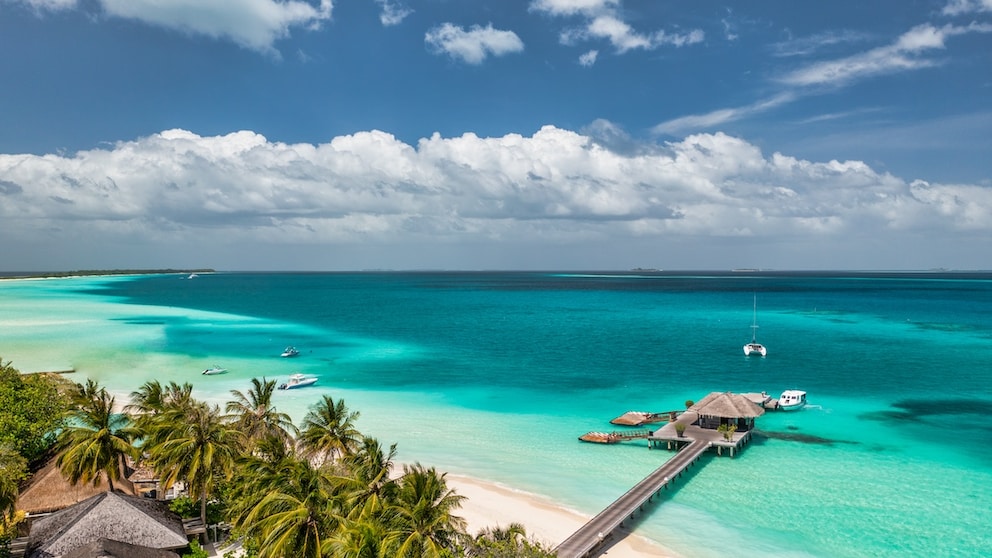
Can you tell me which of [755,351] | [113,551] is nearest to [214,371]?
[113,551]

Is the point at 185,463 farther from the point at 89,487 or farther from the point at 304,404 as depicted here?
the point at 304,404

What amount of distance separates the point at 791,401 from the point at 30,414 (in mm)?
49192

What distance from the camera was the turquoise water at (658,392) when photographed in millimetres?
27656

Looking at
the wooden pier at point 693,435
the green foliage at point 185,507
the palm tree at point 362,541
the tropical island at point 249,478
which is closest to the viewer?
the palm tree at point 362,541

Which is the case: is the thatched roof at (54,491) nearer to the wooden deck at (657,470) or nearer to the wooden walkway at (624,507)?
the wooden walkway at (624,507)

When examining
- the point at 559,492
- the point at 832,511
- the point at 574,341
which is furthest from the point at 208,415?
the point at 574,341

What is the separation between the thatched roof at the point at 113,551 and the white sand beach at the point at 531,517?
39.7 feet

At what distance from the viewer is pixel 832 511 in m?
27.8

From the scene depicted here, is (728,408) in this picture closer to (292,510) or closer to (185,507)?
(292,510)

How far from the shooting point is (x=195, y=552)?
2186cm

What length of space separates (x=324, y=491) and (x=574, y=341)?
65.7 meters

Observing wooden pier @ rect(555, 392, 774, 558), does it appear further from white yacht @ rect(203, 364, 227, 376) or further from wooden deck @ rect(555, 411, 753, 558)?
white yacht @ rect(203, 364, 227, 376)

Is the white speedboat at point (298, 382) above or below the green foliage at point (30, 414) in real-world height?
below

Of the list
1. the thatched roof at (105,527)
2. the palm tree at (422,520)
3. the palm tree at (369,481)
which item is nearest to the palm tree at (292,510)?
the palm tree at (369,481)
